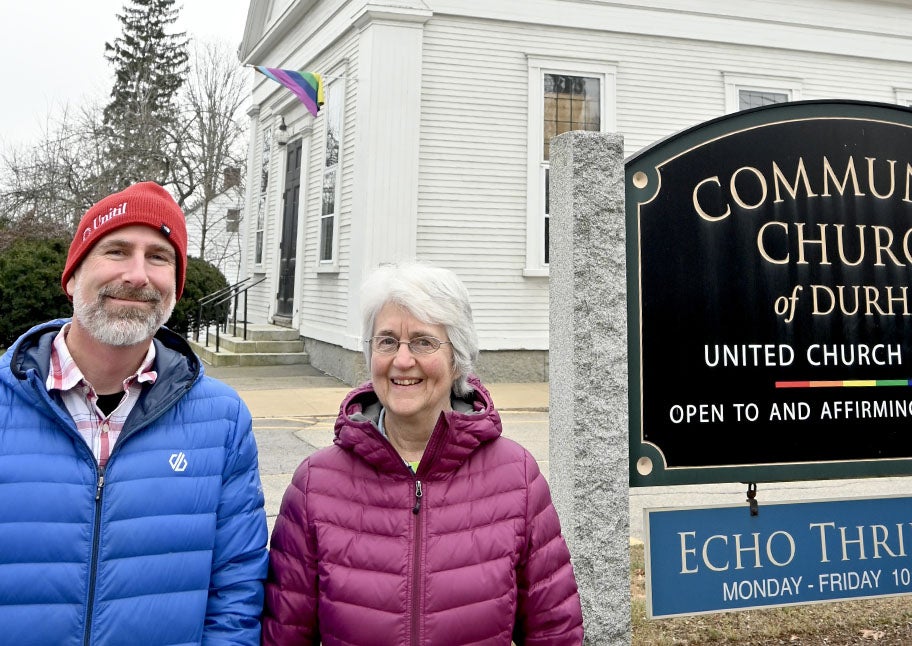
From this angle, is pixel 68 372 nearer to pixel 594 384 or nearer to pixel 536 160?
pixel 594 384

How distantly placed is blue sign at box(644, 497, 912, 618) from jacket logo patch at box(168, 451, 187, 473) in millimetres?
1849

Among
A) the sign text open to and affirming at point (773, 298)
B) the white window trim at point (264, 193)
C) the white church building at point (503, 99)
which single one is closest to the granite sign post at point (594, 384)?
the sign text open to and affirming at point (773, 298)

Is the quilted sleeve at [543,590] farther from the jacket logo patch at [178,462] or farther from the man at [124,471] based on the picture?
the jacket logo patch at [178,462]

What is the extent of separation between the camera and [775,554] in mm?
3045

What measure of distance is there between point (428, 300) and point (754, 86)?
482 inches

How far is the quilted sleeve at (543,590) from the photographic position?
1928 mm

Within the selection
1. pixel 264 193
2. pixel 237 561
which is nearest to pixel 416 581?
pixel 237 561

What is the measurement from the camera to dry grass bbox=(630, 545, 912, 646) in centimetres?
366

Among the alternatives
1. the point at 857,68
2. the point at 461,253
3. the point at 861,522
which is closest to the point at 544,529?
the point at 861,522

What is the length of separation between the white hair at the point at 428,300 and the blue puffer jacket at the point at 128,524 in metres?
0.49

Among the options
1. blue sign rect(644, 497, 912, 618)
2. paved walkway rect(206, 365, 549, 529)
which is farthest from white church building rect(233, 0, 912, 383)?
blue sign rect(644, 497, 912, 618)

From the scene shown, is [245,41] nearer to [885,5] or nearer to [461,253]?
[461,253]

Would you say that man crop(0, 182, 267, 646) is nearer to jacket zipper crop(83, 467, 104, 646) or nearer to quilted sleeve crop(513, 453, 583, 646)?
jacket zipper crop(83, 467, 104, 646)

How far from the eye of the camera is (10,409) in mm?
1734
